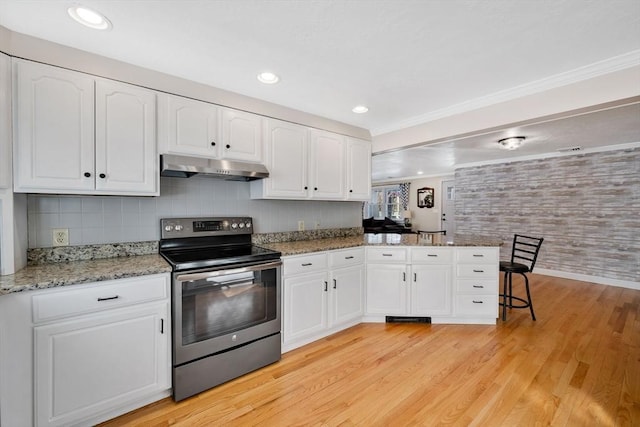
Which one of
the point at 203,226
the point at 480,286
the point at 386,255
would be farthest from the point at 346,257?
the point at 480,286

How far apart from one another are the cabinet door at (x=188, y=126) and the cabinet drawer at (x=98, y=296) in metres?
0.98

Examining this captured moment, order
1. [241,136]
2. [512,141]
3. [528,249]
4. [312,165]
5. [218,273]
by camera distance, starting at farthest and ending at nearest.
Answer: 1. [528,249]
2. [512,141]
3. [312,165]
4. [241,136]
5. [218,273]

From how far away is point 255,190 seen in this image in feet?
8.96

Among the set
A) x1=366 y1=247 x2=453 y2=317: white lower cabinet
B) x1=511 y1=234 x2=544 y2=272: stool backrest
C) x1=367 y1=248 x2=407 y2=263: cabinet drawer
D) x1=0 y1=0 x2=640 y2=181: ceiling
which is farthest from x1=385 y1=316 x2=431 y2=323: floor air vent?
x1=0 y1=0 x2=640 y2=181: ceiling

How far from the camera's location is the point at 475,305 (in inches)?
118

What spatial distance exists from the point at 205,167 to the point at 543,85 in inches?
108

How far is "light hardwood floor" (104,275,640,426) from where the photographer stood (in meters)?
1.69

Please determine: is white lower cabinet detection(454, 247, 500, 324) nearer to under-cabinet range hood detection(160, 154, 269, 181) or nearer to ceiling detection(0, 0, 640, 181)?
ceiling detection(0, 0, 640, 181)

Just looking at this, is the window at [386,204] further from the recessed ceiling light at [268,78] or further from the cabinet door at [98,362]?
the cabinet door at [98,362]

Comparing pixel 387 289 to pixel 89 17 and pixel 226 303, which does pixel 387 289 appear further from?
pixel 89 17

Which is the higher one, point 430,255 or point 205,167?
point 205,167

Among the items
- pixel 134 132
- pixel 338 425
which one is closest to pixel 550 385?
pixel 338 425

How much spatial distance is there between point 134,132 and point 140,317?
4.10 ft

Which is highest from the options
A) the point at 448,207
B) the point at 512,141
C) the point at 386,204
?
the point at 512,141
